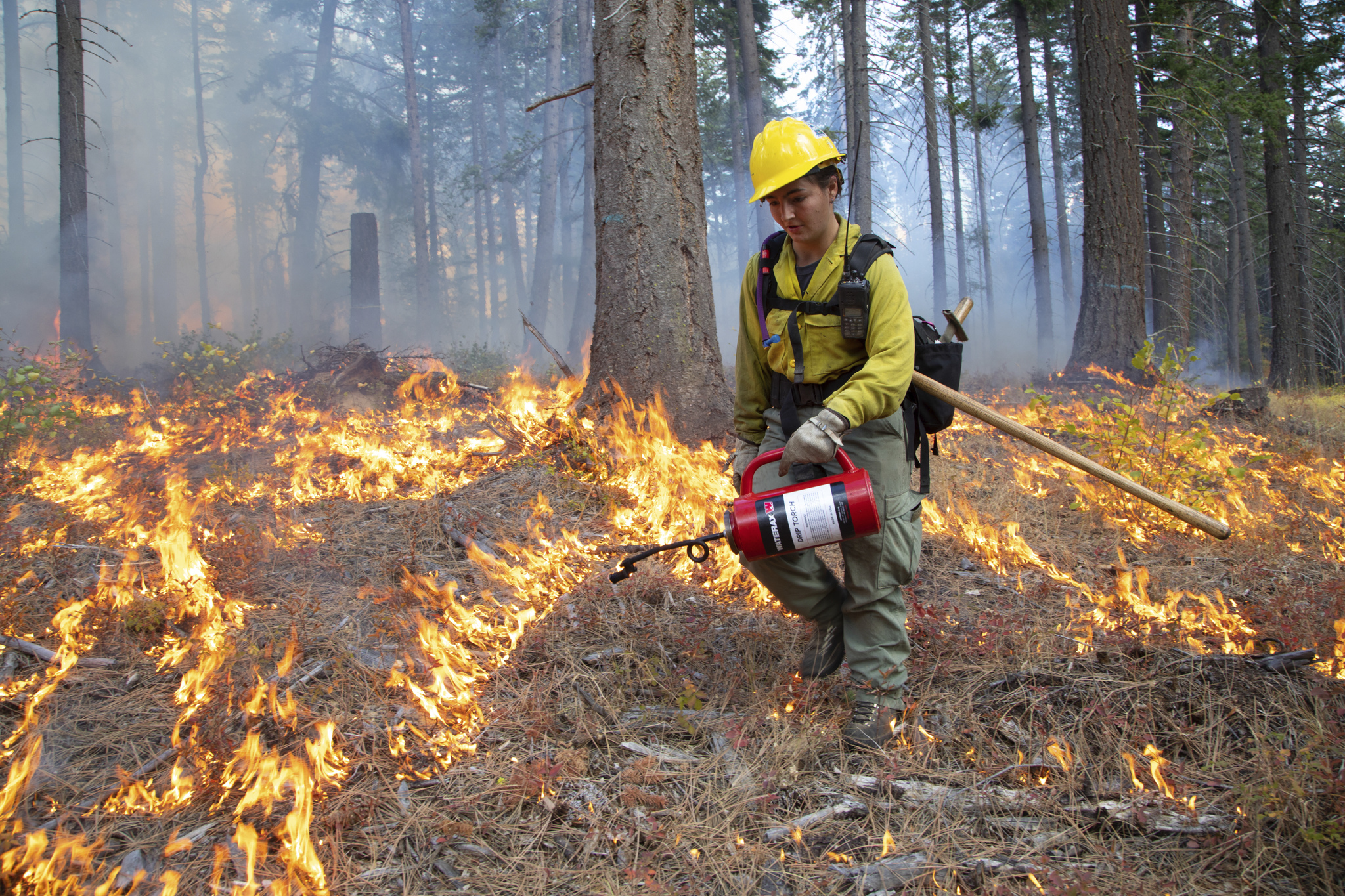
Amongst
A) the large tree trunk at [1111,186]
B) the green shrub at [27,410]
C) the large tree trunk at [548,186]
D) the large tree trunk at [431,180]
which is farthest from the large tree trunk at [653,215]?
the large tree trunk at [431,180]

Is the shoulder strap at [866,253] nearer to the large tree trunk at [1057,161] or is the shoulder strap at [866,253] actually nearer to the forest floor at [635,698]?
the forest floor at [635,698]

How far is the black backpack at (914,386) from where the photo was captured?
2715 mm

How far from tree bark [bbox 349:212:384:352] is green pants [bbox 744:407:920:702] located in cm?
1381

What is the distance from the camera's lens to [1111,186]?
8.53 metres

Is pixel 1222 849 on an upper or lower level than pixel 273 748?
lower

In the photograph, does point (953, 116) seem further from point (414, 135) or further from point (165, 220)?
point (165, 220)

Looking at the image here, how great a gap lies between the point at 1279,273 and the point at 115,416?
19.3m

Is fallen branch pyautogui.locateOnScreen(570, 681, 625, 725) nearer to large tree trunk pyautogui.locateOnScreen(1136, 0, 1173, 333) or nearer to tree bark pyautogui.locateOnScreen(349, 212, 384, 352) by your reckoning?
large tree trunk pyautogui.locateOnScreen(1136, 0, 1173, 333)

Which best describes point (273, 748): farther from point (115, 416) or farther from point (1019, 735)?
point (115, 416)

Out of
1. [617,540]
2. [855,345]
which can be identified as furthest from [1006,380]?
[855,345]

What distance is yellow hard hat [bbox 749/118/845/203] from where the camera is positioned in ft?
8.09

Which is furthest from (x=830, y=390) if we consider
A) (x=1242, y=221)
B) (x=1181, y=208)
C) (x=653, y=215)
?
(x=1242, y=221)

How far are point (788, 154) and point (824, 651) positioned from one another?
2.02 meters

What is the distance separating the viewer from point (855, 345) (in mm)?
2646
